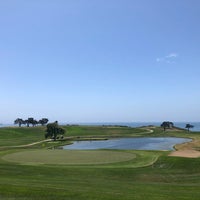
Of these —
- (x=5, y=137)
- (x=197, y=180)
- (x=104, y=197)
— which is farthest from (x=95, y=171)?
(x=5, y=137)

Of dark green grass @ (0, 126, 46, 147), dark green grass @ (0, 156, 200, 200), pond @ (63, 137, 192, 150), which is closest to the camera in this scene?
dark green grass @ (0, 156, 200, 200)

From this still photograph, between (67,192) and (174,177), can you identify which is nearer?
(67,192)

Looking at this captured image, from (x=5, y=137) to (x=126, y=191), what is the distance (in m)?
97.8

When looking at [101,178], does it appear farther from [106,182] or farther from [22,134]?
[22,134]

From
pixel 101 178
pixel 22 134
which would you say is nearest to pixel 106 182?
pixel 101 178

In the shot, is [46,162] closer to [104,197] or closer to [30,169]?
[30,169]

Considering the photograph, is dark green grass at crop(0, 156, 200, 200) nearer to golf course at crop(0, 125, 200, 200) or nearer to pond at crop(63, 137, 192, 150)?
golf course at crop(0, 125, 200, 200)

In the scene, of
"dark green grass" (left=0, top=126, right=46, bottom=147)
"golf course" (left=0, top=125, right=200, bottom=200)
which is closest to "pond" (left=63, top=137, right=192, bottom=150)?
"dark green grass" (left=0, top=126, right=46, bottom=147)

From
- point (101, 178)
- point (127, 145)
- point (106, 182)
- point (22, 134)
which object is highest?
point (22, 134)

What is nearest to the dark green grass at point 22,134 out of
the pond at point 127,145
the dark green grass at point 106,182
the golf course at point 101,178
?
the pond at point 127,145

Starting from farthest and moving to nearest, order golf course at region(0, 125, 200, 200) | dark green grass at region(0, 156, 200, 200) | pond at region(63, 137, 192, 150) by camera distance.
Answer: pond at region(63, 137, 192, 150) → golf course at region(0, 125, 200, 200) → dark green grass at region(0, 156, 200, 200)

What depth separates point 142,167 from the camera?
4178 centimetres

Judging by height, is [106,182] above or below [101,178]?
above

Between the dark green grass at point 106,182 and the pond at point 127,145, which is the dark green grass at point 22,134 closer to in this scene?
the pond at point 127,145
